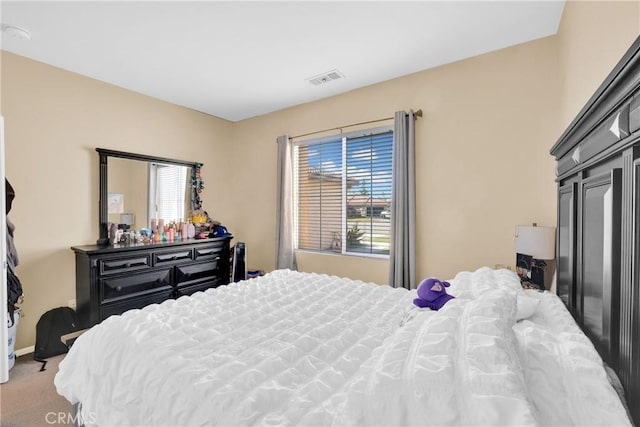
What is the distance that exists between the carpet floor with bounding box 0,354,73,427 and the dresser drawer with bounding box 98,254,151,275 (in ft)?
2.83

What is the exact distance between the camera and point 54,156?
2977 mm

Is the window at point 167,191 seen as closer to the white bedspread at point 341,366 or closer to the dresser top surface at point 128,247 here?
the dresser top surface at point 128,247

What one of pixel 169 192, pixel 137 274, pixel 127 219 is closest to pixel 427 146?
pixel 169 192

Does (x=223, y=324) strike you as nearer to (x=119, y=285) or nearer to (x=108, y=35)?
(x=119, y=285)

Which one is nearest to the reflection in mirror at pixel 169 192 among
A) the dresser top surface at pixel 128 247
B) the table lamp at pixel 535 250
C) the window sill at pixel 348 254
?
the dresser top surface at pixel 128 247

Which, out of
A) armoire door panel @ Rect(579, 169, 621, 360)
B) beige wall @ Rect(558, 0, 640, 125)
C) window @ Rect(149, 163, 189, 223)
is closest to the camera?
armoire door panel @ Rect(579, 169, 621, 360)

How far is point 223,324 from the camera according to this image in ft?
5.09

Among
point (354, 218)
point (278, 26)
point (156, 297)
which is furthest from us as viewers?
point (354, 218)

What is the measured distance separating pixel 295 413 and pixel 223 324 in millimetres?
783

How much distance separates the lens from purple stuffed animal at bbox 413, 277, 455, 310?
157 cm

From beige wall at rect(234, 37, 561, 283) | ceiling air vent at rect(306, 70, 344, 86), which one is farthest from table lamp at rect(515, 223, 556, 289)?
ceiling air vent at rect(306, 70, 344, 86)

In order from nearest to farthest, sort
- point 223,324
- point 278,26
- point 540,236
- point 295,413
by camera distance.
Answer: point 295,413, point 223,324, point 540,236, point 278,26

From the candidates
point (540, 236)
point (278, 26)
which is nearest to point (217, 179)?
point (278, 26)

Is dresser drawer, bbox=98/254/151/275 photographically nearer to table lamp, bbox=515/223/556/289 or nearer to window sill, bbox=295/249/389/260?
window sill, bbox=295/249/389/260
